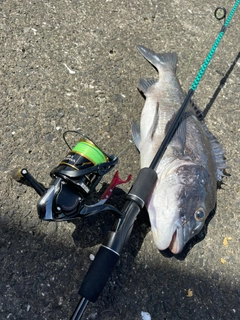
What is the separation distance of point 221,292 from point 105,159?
129 cm

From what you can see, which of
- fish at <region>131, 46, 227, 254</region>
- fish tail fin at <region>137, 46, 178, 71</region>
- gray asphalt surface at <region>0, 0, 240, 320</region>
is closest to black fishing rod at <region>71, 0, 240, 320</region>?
fish at <region>131, 46, 227, 254</region>

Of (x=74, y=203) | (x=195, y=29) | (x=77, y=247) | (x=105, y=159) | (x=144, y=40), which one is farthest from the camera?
(x=195, y=29)

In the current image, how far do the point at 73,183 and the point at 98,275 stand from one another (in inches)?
20.1

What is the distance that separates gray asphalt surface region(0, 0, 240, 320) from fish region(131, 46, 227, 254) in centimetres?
12

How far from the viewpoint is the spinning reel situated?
1.80 meters

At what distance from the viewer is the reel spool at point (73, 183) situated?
180cm

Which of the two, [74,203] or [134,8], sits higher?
[134,8]

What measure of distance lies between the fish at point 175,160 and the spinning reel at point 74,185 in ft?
1.47

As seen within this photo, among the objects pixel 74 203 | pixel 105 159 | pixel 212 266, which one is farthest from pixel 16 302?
pixel 212 266

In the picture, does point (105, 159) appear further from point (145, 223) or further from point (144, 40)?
point (144, 40)

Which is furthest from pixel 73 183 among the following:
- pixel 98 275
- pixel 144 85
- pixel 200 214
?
pixel 144 85

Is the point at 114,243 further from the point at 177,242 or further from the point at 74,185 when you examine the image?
the point at 177,242

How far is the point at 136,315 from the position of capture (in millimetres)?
2125

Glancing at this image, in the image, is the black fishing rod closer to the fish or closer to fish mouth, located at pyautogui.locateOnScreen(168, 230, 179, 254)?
the fish
